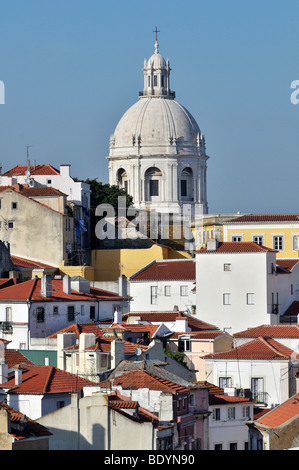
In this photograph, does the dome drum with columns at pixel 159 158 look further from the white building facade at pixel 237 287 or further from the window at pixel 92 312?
the window at pixel 92 312

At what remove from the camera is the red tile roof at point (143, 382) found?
4755cm

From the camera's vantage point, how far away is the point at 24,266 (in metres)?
83.9

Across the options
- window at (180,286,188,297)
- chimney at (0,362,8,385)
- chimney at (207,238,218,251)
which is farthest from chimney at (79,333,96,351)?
window at (180,286,188,297)

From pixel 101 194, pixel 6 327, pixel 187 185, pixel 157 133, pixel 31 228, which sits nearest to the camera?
pixel 6 327

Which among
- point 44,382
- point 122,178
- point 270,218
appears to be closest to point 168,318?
point 270,218

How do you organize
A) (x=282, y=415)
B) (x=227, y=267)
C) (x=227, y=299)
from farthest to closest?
1. (x=227, y=267)
2. (x=227, y=299)
3. (x=282, y=415)

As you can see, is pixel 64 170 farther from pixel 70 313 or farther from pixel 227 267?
pixel 70 313

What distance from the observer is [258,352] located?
61.5 meters

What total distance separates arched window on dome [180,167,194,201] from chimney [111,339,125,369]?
247 feet

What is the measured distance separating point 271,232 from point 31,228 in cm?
1367

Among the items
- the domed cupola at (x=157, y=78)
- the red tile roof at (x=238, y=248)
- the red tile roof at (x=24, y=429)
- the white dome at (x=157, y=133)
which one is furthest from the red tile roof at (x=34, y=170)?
the red tile roof at (x=24, y=429)

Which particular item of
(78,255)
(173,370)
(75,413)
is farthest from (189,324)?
(75,413)

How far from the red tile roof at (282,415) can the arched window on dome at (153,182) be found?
83.3 metres

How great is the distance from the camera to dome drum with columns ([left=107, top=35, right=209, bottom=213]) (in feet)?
427
